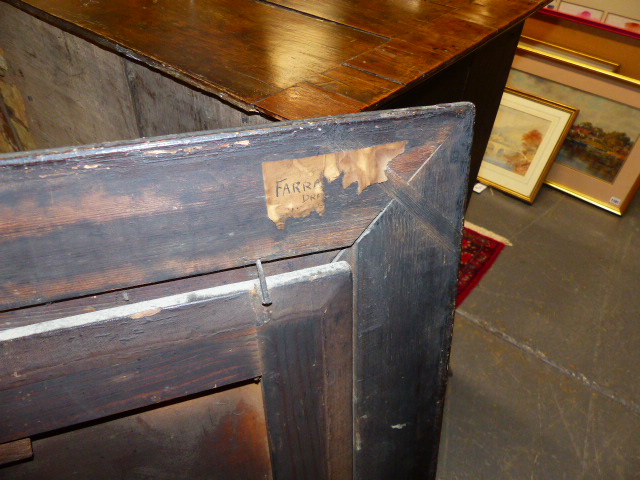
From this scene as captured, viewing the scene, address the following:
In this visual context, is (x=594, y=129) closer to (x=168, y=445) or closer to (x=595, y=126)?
(x=595, y=126)

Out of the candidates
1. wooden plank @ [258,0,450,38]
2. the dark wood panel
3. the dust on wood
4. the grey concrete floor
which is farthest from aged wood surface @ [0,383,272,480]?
the grey concrete floor

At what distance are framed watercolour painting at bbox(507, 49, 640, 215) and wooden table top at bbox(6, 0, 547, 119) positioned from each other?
1.33 m

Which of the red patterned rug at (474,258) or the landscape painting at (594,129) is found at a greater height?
the landscape painting at (594,129)

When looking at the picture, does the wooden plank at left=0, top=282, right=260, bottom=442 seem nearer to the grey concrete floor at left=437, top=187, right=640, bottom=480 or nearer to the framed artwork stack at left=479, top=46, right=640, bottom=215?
the grey concrete floor at left=437, top=187, right=640, bottom=480

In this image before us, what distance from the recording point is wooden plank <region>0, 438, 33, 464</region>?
59cm

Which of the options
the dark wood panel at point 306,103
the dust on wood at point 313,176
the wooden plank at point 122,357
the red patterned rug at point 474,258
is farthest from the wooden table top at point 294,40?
the red patterned rug at point 474,258

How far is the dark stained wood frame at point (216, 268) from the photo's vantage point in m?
0.50

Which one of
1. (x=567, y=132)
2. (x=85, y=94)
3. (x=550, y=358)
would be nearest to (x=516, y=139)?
(x=567, y=132)

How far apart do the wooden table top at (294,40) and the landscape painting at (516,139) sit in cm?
136

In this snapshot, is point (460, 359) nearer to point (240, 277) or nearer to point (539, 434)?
point (539, 434)

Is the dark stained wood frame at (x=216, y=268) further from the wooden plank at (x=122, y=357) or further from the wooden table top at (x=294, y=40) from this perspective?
the wooden table top at (x=294, y=40)

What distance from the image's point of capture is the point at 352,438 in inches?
29.3

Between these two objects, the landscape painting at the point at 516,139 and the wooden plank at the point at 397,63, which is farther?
the landscape painting at the point at 516,139

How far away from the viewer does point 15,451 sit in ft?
1.94
